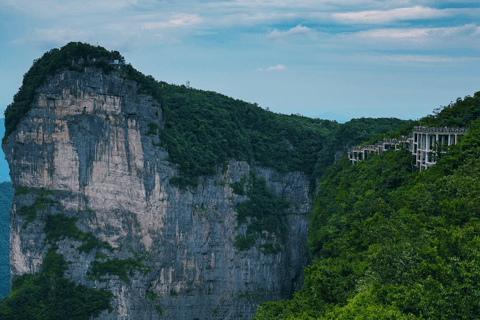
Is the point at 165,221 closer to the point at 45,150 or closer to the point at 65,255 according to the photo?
the point at 65,255

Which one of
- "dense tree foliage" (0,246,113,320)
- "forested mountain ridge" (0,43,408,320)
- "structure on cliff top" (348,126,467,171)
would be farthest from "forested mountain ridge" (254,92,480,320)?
"dense tree foliage" (0,246,113,320)

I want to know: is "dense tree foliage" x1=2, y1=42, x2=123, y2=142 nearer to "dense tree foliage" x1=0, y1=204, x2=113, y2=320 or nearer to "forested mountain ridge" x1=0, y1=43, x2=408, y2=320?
"forested mountain ridge" x1=0, y1=43, x2=408, y2=320

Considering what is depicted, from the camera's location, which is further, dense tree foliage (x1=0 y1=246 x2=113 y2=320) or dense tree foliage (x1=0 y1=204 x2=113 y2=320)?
dense tree foliage (x1=0 y1=204 x2=113 y2=320)

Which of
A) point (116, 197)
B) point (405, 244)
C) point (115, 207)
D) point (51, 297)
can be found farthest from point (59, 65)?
point (405, 244)

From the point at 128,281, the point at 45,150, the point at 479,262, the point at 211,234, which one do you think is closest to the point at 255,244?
the point at 211,234

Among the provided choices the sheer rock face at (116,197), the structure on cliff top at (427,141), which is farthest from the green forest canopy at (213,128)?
the structure on cliff top at (427,141)
